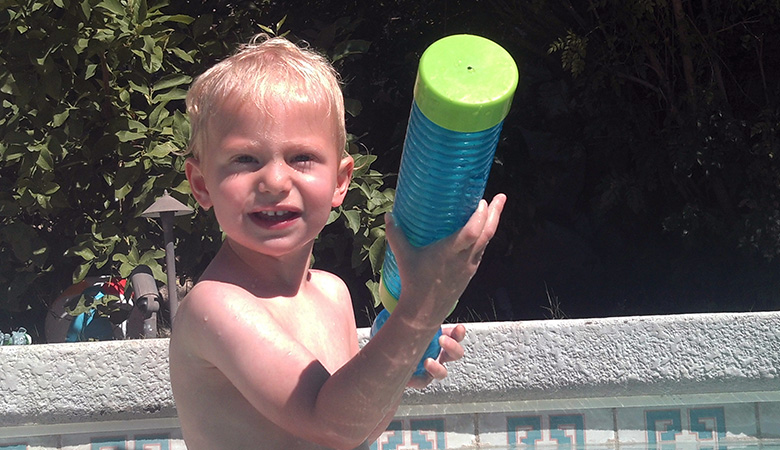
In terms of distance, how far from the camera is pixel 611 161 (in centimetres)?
485

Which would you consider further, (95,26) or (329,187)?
(95,26)

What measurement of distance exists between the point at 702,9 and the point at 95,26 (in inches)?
119

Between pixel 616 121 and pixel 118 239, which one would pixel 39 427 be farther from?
pixel 616 121

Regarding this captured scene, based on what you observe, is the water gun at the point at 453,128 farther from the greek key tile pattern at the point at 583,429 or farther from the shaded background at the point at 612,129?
the shaded background at the point at 612,129

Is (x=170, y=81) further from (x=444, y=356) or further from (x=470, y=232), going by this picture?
(x=470, y=232)

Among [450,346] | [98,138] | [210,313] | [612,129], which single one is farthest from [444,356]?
[612,129]

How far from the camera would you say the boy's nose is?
1.14 m

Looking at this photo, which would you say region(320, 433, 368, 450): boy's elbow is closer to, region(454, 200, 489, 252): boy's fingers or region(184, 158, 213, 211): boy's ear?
region(454, 200, 489, 252): boy's fingers

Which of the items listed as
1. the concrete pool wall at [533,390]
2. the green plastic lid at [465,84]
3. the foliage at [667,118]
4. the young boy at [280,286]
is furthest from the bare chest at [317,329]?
the foliage at [667,118]

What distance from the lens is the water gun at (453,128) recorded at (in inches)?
36.3

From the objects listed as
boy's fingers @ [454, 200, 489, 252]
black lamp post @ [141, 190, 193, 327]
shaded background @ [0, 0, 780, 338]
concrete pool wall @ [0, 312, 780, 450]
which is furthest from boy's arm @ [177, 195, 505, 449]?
shaded background @ [0, 0, 780, 338]

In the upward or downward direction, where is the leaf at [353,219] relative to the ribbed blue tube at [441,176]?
upward

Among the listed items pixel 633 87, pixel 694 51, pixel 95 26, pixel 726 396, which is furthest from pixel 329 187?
pixel 633 87

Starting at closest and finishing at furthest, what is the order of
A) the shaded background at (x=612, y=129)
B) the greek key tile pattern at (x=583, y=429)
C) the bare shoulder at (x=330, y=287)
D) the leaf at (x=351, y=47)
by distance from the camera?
the bare shoulder at (x=330, y=287)
the greek key tile pattern at (x=583, y=429)
the leaf at (x=351, y=47)
the shaded background at (x=612, y=129)
